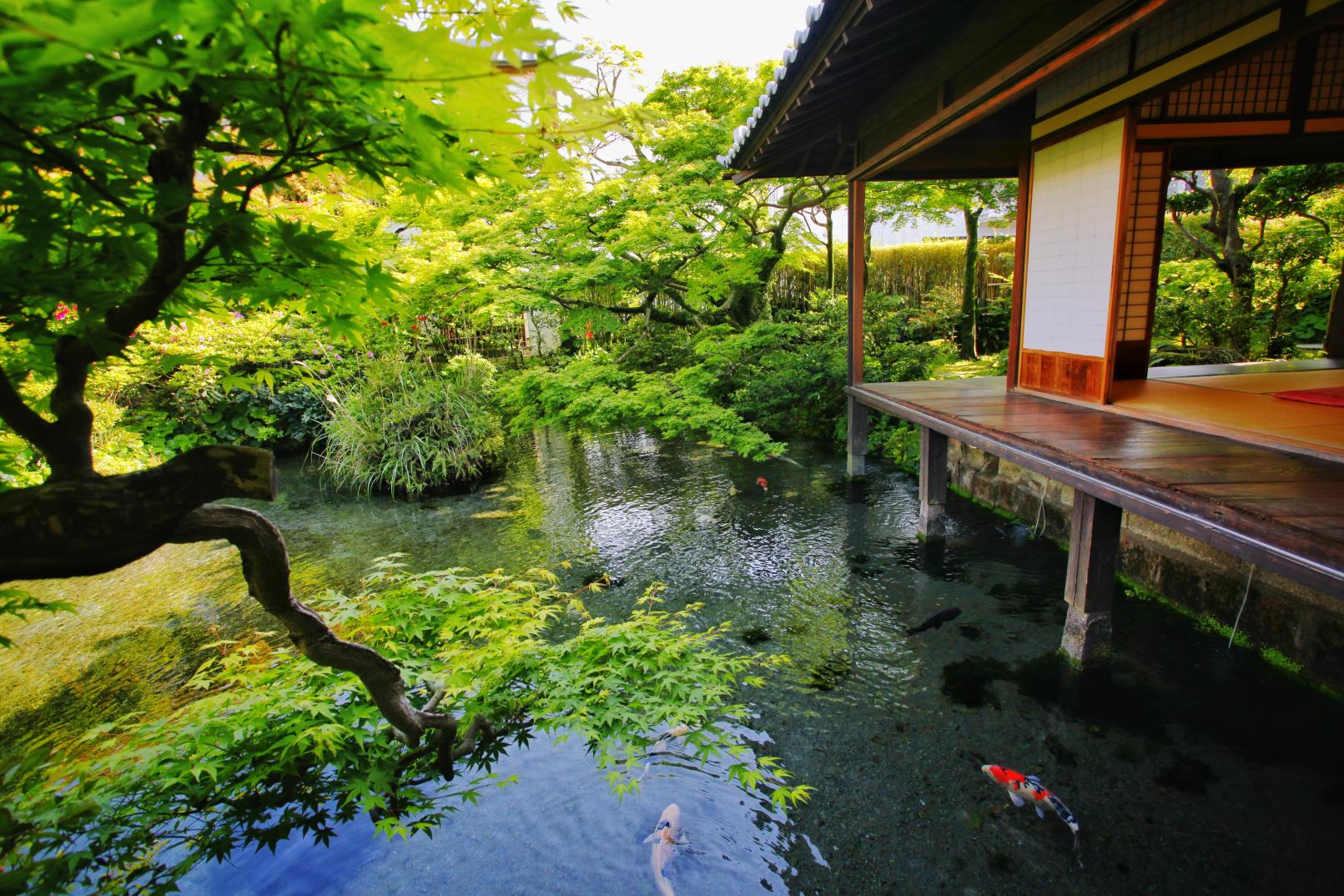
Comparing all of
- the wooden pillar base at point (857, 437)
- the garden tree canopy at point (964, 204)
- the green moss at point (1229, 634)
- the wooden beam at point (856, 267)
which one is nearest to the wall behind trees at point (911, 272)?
the garden tree canopy at point (964, 204)

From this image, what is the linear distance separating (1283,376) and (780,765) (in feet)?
20.1

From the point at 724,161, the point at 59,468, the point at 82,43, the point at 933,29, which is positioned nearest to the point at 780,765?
the point at 59,468

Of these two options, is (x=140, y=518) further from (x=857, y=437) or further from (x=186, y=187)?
(x=857, y=437)

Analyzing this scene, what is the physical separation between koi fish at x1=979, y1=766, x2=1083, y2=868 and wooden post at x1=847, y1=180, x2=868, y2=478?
16.0 ft

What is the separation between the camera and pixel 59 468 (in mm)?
1194

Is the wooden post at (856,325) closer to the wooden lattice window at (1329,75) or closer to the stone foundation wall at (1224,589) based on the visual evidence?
the stone foundation wall at (1224,589)

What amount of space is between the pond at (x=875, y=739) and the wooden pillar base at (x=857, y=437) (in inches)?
57.1

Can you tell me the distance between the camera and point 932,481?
5688 mm

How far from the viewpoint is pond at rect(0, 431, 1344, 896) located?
2.56 m

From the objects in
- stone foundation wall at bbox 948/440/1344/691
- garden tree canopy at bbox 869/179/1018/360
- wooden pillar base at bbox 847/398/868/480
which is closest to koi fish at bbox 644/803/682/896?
stone foundation wall at bbox 948/440/1344/691

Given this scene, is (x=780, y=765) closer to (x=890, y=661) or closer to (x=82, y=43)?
(x=890, y=661)

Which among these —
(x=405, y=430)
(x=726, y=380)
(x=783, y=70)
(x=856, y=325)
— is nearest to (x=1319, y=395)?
(x=856, y=325)

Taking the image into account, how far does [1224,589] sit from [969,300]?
9332 millimetres

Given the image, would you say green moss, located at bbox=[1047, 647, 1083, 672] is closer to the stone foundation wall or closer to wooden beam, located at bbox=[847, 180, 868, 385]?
the stone foundation wall
